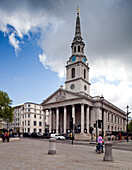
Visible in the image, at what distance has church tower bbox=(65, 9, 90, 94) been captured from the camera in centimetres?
5850

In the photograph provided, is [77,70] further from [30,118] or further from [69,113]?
Result: [30,118]

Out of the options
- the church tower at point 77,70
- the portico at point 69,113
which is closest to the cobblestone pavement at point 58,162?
the portico at point 69,113

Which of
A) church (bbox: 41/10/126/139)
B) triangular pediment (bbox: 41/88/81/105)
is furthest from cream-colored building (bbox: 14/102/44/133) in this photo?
triangular pediment (bbox: 41/88/81/105)

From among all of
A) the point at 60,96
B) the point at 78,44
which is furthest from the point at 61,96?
the point at 78,44

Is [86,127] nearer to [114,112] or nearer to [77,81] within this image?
[77,81]

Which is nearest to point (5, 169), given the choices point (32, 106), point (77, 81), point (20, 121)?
point (77, 81)

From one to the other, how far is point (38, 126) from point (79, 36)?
47.5 meters

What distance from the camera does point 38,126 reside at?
283 feet

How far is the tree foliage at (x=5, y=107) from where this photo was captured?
5040 cm

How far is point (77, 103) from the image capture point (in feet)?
169

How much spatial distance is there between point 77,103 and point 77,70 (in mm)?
13142

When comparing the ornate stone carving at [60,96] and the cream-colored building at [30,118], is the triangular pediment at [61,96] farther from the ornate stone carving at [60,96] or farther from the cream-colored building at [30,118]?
the cream-colored building at [30,118]

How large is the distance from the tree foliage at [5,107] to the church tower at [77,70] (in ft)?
66.9

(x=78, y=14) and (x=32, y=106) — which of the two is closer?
(x=78, y=14)
